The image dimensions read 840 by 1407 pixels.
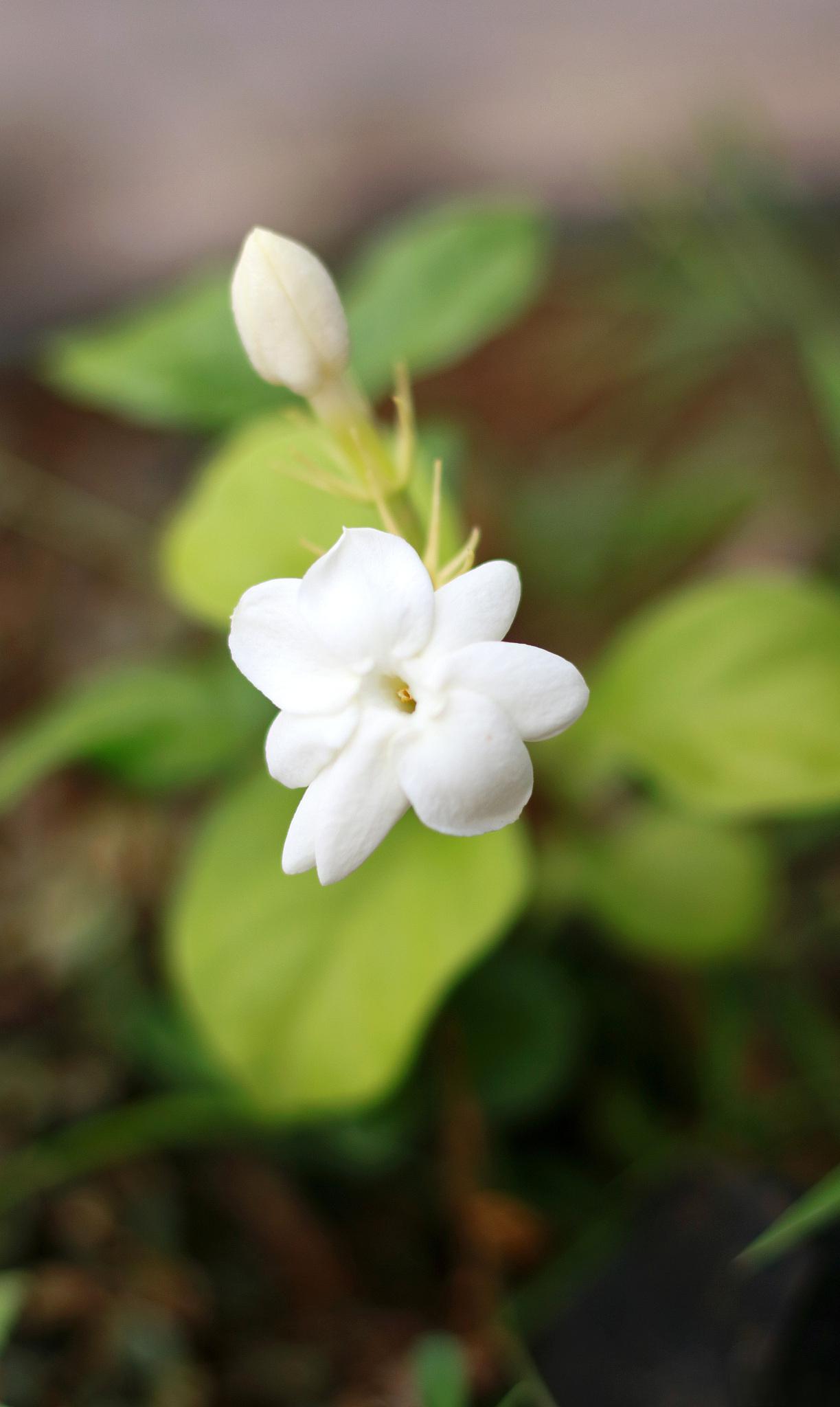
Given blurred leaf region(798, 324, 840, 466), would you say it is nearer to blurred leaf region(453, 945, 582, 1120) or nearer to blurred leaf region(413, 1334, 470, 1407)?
A: blurred leaf region(453, 945, 582, 1120)

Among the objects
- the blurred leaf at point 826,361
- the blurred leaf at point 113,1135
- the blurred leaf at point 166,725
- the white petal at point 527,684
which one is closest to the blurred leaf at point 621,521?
the blurred leaf at point 826,361

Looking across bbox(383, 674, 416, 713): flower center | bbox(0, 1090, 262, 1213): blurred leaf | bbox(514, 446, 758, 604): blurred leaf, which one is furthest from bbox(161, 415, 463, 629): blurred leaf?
bbox(514, 446, 758, 604): blurred leaf

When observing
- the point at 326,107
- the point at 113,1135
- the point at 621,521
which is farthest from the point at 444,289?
the point at 326,107

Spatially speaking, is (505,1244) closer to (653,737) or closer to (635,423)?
(653,737)

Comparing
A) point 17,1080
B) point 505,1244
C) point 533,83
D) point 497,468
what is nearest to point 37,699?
point 17,1080

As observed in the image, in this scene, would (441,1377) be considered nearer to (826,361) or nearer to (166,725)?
(166,725)
